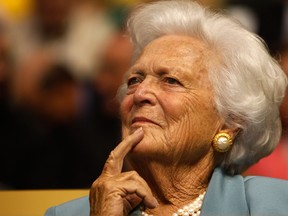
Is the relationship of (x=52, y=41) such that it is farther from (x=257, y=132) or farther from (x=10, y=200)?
(x=257, y=132)

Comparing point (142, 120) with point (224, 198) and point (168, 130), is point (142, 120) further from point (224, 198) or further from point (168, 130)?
point (224, 198)

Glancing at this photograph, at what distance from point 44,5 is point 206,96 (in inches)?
54.0

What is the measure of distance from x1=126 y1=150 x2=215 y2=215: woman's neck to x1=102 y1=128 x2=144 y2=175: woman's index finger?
77 millimetres

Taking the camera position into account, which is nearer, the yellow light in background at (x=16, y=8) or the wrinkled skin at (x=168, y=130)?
the wrinkled skin at (x=168, y=130)

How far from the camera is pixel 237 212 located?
2619 millimetres

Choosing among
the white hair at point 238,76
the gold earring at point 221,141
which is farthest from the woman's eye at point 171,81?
the gold earring at point 221,141

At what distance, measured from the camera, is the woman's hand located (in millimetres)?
2517

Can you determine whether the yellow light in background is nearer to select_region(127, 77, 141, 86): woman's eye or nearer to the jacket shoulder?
select_region(127, 77, 141, 86): woman's eye

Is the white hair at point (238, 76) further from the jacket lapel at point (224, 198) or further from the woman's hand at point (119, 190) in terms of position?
the woman's hand at point (119, 190)

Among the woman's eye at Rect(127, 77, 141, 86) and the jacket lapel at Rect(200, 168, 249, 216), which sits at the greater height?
the woman's eye at Rect(127, 77, 141, 86)

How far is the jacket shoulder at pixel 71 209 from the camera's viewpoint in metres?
2.76

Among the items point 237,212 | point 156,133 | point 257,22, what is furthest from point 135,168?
point 257,22

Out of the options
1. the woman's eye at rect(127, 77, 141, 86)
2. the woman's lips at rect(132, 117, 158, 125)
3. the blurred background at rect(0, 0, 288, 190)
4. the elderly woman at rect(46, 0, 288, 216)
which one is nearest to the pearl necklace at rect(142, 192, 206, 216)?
the elderly woman at rect(46, 0, 288, 216)

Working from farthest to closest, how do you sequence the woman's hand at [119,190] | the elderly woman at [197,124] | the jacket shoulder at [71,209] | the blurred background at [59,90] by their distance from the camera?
1. the blurred background at [59,90]
2. the jacket shoulder at [71,209]
3. the elderly woman at [197,124]
4. the woman's hand at [119,190]
